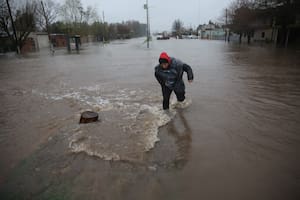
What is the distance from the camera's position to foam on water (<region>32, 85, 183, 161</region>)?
10.5 ft

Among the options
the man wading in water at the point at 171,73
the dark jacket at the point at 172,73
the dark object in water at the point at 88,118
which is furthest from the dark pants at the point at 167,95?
the dark object in water at the point at 88,118

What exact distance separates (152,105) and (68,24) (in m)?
40.2

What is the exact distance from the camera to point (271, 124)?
153 inches

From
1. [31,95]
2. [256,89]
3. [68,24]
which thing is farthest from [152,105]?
[68,24]

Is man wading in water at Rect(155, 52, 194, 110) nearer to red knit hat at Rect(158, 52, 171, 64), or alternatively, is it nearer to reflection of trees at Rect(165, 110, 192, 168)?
red knit hat at Rect(158, 52, 171, 64)

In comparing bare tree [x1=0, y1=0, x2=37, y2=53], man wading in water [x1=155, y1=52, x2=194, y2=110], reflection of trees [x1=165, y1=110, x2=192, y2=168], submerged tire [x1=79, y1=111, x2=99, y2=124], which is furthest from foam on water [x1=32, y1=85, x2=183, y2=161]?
bare tree [x1=0, y1=0, x2=37, y2=53]

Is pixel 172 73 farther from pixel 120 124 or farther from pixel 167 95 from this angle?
pixel 120 124

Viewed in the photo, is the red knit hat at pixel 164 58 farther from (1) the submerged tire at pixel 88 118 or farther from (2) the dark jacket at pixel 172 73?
(1) the submerged tire at pixel 88 118

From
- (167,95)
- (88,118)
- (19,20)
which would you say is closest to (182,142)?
(167,95)

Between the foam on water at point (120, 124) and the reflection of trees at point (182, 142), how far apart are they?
1.04 ft

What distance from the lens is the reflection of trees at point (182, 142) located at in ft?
9.37

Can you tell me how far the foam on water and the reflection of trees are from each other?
0.32 m

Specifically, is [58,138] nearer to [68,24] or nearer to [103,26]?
[68,24]

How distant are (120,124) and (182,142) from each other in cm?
139
